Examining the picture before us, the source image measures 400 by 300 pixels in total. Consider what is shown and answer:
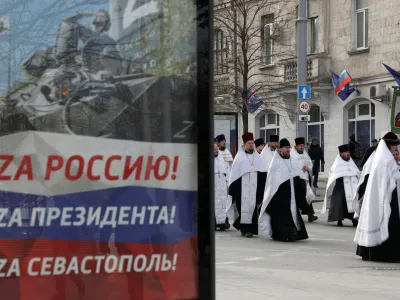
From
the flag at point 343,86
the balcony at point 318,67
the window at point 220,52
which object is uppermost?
the window at point 220,52

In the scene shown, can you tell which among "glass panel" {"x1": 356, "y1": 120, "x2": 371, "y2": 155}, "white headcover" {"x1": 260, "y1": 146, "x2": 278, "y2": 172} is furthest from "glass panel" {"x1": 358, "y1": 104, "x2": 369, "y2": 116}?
"white headcover" {"x1": 260, "y1": 146, "x2": 278, "y2": 172}

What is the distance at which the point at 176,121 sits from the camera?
Answer: 4.39 meters

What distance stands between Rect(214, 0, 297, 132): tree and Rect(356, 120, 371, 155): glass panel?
363 cm

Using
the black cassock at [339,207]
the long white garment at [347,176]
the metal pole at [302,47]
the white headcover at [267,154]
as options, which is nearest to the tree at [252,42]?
the metal pole at [302,47]

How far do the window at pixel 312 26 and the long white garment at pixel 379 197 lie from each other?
912 inches

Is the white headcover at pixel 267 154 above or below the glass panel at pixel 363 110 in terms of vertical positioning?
below

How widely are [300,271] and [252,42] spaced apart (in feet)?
89.1

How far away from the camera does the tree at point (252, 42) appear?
33.8 metres

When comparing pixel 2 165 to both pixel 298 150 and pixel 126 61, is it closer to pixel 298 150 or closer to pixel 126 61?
pixel 126 61

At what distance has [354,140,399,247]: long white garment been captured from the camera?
43.6 ft

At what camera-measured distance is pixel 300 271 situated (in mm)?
12117

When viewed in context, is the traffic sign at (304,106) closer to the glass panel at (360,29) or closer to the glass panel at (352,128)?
the glass panel at (360,29)

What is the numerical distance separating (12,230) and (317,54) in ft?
105

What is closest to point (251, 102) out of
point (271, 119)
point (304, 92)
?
point (271, 119)
